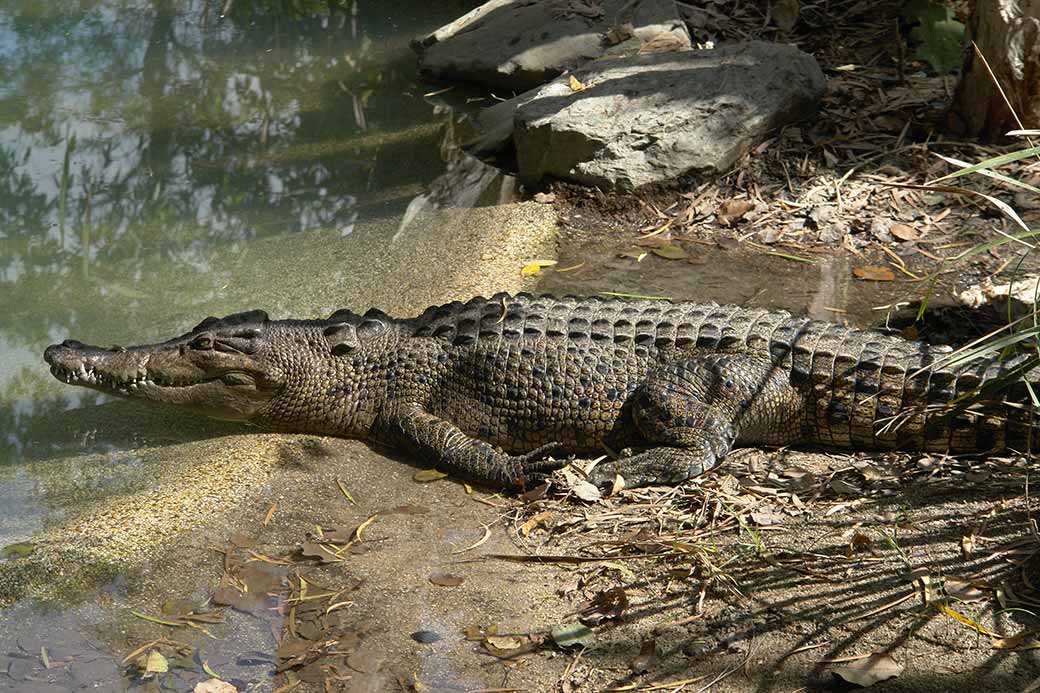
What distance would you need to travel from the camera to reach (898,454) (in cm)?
405

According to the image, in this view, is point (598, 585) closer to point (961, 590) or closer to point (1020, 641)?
point (961, 590)

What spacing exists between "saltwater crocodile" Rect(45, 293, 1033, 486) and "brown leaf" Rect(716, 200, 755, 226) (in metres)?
1.71

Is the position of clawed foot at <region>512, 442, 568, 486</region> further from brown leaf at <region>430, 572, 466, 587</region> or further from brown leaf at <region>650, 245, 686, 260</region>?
brown leaf at <region>650, 245, 686, 260</region>

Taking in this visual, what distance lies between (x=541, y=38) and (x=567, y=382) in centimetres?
507

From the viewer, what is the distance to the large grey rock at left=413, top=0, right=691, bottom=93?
8.25 m

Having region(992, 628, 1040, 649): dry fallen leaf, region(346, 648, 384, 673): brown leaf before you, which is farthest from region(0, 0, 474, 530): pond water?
region(992, 628, 1040, 649): dry fallen leaf

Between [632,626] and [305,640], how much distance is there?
1.04m

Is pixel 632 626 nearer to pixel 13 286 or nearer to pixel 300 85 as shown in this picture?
pixel 13 286

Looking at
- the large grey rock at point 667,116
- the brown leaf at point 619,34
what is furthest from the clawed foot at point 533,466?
the brown leaf at point 619,34

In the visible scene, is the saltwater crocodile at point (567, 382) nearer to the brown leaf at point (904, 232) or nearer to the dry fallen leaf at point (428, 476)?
the dry fallen leaf at point (428, 476)

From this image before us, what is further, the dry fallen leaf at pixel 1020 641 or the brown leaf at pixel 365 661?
the brown leaf at pixel 365 661

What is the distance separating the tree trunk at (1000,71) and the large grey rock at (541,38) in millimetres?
2301

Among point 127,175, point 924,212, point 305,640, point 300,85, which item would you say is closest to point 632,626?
point 305,640

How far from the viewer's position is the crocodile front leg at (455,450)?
4.20 meters
